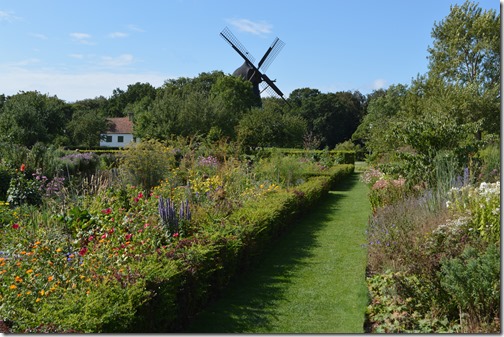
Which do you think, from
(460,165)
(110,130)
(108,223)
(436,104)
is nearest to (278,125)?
(436,104)

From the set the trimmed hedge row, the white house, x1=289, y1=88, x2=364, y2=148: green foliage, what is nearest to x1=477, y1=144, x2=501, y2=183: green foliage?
the trimmed hedge row

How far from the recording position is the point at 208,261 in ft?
15.2

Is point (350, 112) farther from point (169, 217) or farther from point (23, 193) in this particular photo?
point (169, 217)

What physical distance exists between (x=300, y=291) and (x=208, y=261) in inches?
45.3

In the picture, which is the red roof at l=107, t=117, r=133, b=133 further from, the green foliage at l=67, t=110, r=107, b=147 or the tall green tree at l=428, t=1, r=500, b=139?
the tall green tree at l=428, t=1, r=500, b=139

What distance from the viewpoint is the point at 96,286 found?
11.9 feet

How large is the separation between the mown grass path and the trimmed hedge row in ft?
0.55

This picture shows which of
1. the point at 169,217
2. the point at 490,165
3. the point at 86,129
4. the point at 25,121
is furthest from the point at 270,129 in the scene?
the point at 169,217

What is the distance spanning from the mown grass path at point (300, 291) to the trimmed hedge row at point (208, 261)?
167mm

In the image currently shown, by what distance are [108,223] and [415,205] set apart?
13.2ft

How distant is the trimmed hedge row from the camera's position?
12.1 feet

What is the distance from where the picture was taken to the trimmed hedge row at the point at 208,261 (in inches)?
146

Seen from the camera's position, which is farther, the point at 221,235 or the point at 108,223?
the point at 108,223

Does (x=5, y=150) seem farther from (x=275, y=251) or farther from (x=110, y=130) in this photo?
(x=110, y=130)
